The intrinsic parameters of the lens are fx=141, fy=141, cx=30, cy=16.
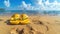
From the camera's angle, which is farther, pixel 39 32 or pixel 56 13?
pixel 56 13

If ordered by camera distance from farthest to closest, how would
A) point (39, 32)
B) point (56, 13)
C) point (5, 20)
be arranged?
1. point (56, 13)
2. point (5, 20)
3. point (39, 32)

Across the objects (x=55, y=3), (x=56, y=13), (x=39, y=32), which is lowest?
(x=39, y=32)

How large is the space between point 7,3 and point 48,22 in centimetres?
89

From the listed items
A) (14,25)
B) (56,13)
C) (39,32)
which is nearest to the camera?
(39,32)

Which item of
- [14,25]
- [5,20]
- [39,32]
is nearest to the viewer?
[39,32]

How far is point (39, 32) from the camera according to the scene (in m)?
1.71

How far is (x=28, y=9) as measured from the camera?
2.57 metres

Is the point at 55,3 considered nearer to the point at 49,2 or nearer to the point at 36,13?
the point at 49,2

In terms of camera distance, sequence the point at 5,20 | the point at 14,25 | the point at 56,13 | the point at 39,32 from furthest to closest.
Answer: the point at 56,13, the point at 5,20, the point at 14,25, the point at 39,32

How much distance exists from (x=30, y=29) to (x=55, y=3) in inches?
38.5

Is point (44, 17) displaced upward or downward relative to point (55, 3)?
downward

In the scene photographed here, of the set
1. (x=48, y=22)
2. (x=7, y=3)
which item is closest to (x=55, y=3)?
(x=48, y=22)

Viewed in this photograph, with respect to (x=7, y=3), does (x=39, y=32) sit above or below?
below

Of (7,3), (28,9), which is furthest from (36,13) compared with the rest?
(7,3)
